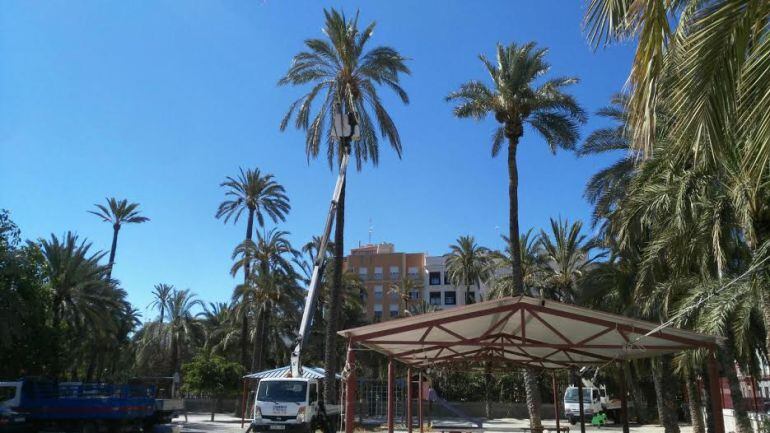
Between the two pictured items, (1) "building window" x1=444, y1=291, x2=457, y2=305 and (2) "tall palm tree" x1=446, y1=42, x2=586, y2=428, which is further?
(1) "building window" x1=444, y1=291, x2=457, y2=305

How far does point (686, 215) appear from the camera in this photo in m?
15.0

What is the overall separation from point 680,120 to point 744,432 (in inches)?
553

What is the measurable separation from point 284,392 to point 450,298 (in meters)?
64.1

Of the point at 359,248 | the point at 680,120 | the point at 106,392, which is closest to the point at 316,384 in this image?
the point at 106,392

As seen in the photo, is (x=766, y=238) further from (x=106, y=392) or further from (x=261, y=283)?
(x=261, y=283)

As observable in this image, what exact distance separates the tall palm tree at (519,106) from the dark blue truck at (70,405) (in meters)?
16.5

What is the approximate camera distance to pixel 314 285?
23.3 meters

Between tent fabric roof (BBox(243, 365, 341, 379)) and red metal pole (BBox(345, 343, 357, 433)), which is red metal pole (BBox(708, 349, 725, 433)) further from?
tent fabric roof (BBox(243, 365, 341, 379))

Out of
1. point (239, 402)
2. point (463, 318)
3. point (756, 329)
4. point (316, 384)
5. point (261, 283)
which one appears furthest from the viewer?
point (239, 402)

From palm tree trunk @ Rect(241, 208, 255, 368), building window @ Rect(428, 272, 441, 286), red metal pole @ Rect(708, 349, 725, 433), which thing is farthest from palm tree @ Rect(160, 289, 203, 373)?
red metal pole @ Rect(708, 349, 725, 433)

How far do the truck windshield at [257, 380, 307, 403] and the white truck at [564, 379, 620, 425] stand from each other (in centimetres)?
2680

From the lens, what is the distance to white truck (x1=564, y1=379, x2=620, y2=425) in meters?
41.8

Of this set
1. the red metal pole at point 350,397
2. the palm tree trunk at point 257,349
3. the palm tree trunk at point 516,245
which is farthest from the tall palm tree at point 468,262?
the red metal pole at point 350,397

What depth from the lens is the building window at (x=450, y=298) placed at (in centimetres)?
8300
